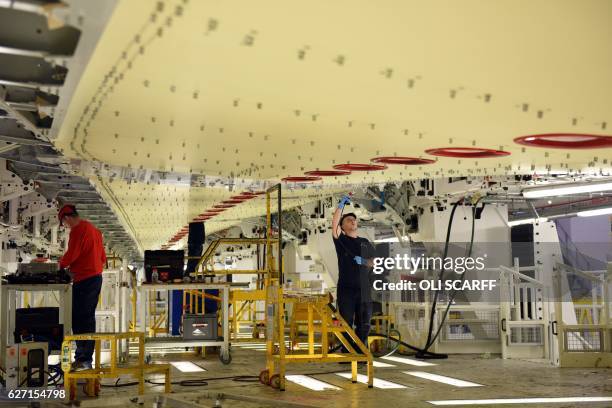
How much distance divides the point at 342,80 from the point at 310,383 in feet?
14.8

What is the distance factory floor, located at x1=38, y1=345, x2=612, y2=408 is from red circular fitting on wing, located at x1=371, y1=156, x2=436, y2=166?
211cm

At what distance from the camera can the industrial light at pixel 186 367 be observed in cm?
952

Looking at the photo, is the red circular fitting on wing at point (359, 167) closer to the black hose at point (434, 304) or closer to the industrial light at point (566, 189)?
the black hose at point (434, 304)

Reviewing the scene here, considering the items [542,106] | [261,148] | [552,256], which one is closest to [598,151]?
[542,106]

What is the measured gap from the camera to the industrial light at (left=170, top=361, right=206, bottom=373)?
31.2 feet

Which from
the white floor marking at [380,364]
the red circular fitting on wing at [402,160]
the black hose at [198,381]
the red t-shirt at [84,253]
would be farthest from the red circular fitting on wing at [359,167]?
the white floor marking at [380,364]

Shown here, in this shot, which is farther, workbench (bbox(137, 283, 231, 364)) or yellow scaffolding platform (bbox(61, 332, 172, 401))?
workbench (bbox(137, 283, 231, 364))

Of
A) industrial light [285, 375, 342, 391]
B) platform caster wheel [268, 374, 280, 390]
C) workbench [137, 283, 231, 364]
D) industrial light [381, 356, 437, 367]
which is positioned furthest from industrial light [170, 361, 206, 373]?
industrial light [381, 356, 437, 367]

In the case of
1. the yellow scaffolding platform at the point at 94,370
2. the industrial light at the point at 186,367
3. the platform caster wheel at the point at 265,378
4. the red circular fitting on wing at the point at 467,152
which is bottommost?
the industrial light at the point at 186,367

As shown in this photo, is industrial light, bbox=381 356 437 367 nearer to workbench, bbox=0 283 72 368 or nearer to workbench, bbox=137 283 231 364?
workbench, bbox=137 283 231 364

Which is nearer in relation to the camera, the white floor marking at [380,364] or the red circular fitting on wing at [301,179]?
the red circular fitting on wing at [301,179]

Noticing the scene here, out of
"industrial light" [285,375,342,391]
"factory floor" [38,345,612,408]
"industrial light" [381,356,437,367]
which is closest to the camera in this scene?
"factory floor" [38,345,612,408]

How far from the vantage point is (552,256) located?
458 inches

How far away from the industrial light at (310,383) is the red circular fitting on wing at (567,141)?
2.92m
